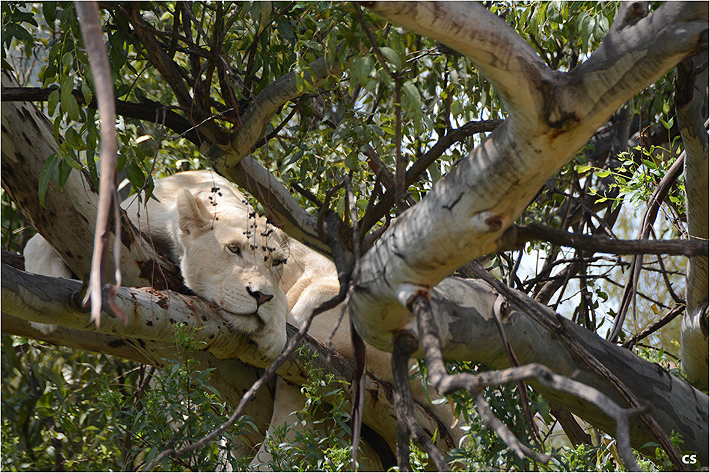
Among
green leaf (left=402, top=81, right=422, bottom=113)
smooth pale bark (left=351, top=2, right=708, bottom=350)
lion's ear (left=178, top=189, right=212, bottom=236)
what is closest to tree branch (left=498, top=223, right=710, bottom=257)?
smooth pale bark (left=351, top=2, right=708, bottom=350)

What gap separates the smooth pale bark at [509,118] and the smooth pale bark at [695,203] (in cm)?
93

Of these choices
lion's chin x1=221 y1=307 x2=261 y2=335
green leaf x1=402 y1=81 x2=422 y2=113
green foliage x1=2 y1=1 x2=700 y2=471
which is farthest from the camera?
lion's chin x1=221 y1=307 x2=261 y2=335

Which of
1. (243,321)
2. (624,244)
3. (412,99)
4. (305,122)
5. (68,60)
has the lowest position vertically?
(624,244)

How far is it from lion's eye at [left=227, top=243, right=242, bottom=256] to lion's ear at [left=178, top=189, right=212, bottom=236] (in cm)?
19

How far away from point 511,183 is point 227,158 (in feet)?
5.37

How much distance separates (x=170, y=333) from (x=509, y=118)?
1.66m

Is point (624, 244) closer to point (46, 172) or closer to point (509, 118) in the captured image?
point (509, 118)

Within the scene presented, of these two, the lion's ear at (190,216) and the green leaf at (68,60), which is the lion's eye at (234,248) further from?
the green leaf at (68,60)

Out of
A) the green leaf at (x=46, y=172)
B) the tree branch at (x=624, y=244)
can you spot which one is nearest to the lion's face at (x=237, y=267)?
the green leaf at (x=46, y=172)

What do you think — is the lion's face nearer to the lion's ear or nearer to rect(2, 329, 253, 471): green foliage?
the lion's ear

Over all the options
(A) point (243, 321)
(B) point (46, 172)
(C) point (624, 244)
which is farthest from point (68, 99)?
(C) point (624, 244)

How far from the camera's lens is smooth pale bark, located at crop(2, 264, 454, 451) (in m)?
2.19

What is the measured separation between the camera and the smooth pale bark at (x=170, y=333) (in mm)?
2188

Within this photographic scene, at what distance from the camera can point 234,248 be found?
2.98 meters
